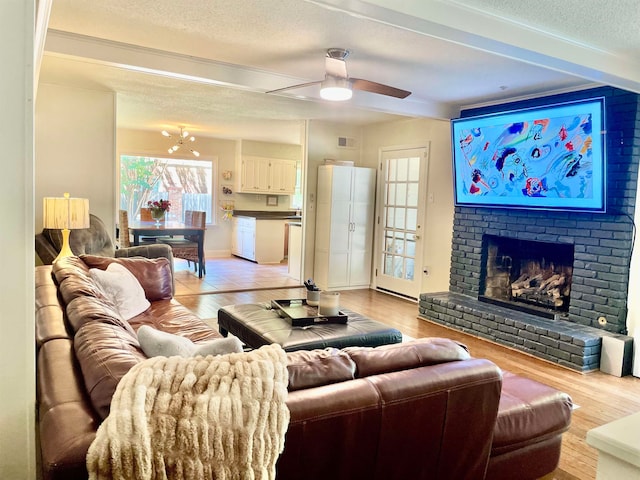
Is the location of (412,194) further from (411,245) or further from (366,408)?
(366,408)

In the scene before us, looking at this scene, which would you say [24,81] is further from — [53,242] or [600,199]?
[600,199]

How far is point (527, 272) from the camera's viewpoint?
4.97 metres

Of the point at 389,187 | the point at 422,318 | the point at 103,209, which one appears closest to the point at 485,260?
the point at 422,318

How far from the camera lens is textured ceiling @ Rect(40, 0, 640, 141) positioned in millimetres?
2574

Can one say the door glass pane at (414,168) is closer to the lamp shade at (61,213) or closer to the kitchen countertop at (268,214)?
the kitchen countertop at (268,214)

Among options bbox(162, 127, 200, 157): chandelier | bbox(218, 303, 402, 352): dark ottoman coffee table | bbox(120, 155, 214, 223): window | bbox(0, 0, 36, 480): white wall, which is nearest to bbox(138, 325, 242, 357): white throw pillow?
bbox(0, 0, 36, 480): white wall

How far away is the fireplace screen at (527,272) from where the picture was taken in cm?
457

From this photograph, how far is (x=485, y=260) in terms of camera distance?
521 centimetres

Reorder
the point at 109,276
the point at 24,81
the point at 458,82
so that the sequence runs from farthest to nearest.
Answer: the point at 458,82, the point at 109,276, the point at 24,81

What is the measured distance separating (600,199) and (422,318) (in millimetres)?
2220

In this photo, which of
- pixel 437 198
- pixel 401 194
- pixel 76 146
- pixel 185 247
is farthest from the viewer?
pixel 185 247

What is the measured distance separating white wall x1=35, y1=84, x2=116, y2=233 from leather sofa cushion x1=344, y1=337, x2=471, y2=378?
443 centimetres

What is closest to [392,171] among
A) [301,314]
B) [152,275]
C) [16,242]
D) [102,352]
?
[301,314]

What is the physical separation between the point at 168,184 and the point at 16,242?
27.6 ft
